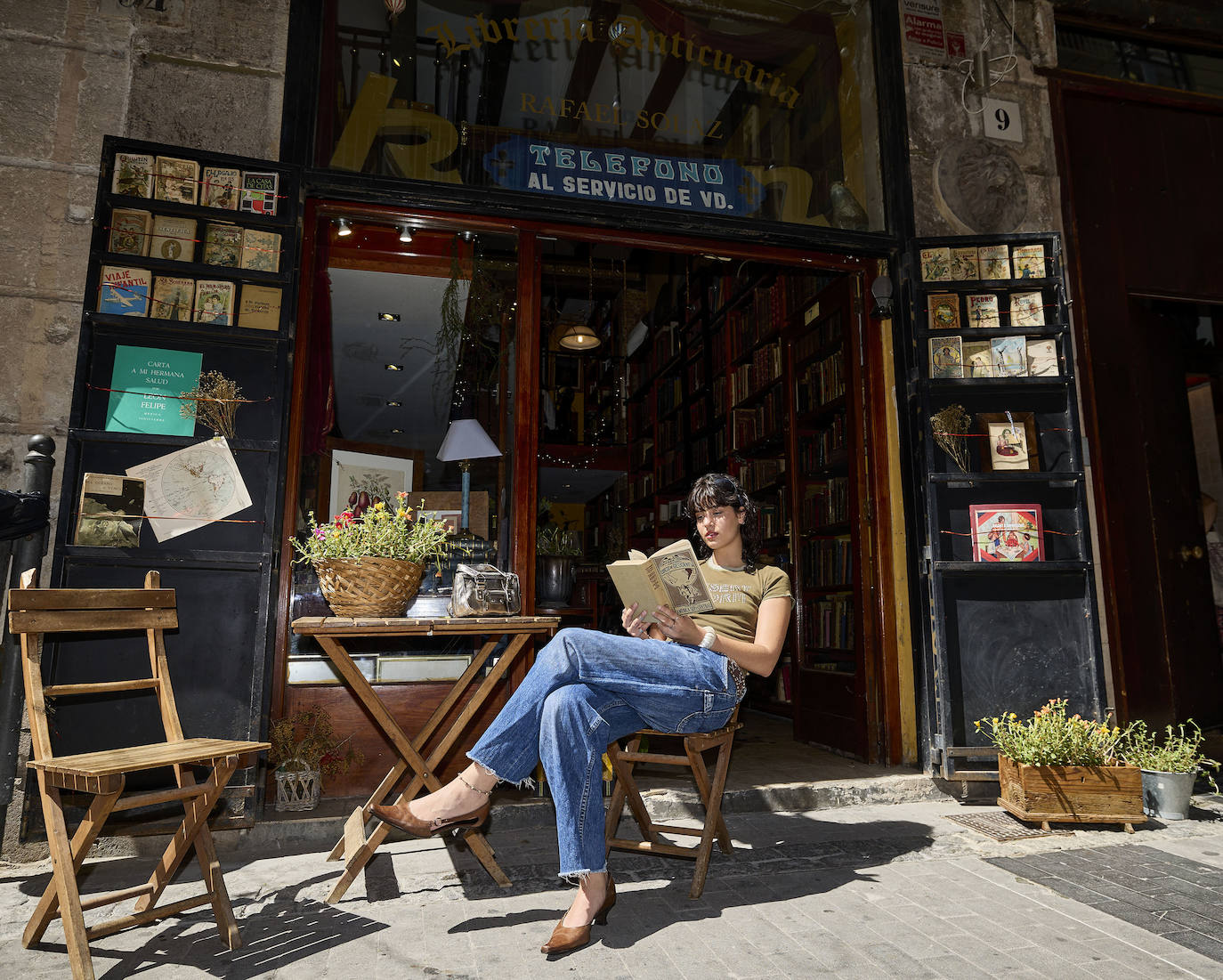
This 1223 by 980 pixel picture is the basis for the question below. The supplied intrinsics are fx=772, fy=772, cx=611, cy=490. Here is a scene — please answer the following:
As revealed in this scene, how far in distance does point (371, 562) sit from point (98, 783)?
988mm

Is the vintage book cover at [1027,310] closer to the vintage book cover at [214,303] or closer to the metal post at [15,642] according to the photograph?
the vintage book cover at [214,303]

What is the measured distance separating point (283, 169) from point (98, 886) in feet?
8.96

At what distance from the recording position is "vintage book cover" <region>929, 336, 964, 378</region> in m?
3.72

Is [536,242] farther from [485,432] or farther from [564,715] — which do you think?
[564,715]

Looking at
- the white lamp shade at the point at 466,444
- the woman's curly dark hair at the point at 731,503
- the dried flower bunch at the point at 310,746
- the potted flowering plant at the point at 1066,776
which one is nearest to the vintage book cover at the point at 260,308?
the white lamp shade at the point at 466,444

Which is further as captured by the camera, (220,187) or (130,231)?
(220,187)

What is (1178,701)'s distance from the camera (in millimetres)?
3852

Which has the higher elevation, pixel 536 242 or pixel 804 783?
pixel 536 242

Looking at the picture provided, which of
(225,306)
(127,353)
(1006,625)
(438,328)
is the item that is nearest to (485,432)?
(438,328)

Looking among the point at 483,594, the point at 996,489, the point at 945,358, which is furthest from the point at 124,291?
the point at 996,489

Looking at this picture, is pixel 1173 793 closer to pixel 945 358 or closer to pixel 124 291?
pixel 945 358

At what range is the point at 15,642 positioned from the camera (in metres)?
2.71

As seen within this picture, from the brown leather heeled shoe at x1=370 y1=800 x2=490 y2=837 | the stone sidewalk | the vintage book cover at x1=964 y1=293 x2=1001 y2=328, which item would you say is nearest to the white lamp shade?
the stone sidewalk

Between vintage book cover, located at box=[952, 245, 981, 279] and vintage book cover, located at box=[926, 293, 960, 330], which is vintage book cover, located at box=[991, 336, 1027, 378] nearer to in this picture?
vintage book cover, located at box=[926, 293, 960, 330]
